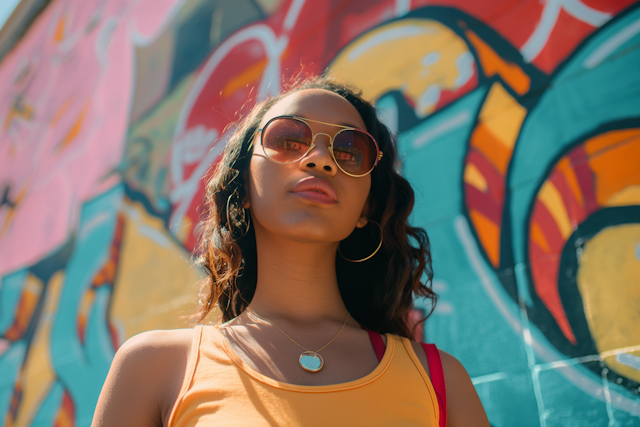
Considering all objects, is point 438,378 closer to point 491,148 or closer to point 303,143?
point 303,143

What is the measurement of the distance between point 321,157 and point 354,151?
124mm

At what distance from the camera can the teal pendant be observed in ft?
3.74

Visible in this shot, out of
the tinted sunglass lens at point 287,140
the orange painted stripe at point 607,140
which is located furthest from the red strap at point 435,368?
the orange painted stripe at point 607,140

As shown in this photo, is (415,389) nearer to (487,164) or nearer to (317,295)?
(317,295)

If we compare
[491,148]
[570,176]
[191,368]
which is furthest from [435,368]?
[491,148]

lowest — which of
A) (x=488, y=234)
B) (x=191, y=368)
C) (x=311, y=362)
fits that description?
(x=488, y=234)

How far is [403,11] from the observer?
264 centimetres

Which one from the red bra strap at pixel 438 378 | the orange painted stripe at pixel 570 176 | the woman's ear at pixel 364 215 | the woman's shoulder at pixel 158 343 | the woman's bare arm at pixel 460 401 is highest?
the woman's shoulder at pixel 158 343

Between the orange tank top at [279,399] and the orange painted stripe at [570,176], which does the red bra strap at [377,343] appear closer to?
the orange tank top at [279,399]

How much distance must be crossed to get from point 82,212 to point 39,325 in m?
1.18

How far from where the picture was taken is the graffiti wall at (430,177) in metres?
1.71

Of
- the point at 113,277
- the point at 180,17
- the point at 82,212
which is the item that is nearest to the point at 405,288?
the point at 113,277

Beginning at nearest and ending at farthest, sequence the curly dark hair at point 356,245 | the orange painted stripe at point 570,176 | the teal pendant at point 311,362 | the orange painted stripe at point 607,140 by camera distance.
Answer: the teal pendant at point 311,362 < the curly dark hair at point 356,245 < the orange painted stripe at point 607,140 < the orange painted stripe at point 570,176

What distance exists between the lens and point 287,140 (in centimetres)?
130
